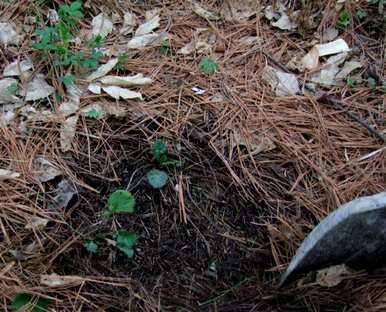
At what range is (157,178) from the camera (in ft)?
6.39

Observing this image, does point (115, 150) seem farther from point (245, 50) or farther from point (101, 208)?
point (245, 50)

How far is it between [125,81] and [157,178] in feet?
1.48

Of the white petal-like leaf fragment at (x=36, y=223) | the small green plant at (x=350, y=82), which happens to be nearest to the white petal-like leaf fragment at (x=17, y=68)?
the white petal-like leaf fragment at (x=36, y=223)

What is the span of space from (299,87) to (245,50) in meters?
0.29

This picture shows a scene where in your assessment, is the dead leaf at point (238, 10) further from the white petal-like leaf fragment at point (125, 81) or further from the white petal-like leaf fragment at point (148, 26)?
the white petal-like leaf fragment at point (125, 81)

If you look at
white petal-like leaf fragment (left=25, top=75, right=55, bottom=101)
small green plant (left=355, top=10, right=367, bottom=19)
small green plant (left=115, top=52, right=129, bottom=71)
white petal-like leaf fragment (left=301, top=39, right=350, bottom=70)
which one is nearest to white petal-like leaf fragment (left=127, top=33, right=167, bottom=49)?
small green plant (left=115, top=52, right=129, bottom=71)

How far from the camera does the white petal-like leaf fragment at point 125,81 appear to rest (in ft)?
7.15

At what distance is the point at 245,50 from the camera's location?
2.35 metres

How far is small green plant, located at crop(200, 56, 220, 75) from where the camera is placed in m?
2.25

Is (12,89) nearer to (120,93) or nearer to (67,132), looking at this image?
(67,132)

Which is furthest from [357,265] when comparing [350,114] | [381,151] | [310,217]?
[350,114]

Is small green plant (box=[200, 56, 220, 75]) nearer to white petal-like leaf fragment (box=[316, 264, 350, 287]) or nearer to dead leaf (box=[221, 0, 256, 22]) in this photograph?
dead leaf (box=[221, 0, 256, 22])

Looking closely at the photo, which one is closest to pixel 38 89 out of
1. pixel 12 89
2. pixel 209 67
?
pixel 12 89

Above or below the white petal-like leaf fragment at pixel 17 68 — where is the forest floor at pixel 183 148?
below
